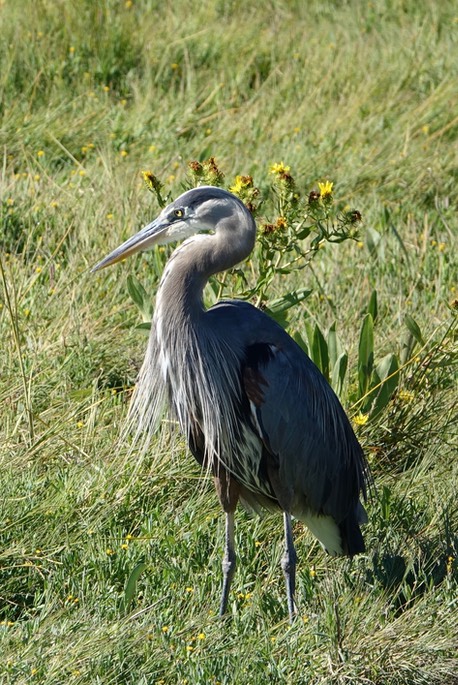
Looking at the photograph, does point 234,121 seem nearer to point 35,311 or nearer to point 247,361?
point 35,311

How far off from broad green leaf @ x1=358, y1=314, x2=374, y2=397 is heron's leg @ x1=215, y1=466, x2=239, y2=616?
82cm

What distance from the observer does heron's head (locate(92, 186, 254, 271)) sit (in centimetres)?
386

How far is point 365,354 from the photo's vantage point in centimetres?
462

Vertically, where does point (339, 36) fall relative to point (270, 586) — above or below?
above

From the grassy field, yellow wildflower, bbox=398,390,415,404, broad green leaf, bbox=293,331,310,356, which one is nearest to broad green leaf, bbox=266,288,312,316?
broad green leaf, bbox=293,331,310,356

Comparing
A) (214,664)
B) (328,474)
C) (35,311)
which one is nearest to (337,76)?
(35,311)

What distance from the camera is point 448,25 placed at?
29.5 feet

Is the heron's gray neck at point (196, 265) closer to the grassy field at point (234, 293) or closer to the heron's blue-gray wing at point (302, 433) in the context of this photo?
the heron's blue-gray wing at point (302, 433)

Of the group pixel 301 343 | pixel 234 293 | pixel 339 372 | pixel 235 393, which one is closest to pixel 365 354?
pixel 339 372

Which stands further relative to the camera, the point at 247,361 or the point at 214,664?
the point at 247,361

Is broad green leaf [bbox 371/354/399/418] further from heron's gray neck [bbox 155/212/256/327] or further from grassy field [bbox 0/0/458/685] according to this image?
heron's gray neck [bbox 155/212/256/327]

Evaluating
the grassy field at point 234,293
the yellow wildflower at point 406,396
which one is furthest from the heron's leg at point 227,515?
the yellow wildflower at point 406,396

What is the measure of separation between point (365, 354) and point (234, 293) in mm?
614

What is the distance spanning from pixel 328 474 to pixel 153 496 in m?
0.69
